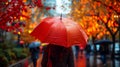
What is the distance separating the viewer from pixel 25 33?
4459cm

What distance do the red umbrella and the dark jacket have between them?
187 millimetres

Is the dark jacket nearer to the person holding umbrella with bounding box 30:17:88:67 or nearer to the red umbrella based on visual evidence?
the person holding umbrella with bounding box 30:17:88:67

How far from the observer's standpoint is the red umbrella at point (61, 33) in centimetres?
809

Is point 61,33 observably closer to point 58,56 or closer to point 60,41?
point 60,41

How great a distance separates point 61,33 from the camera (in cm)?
819

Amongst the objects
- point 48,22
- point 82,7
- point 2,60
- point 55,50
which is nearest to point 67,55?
point 55,50

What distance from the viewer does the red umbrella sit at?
809cm

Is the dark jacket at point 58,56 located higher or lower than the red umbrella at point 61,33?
lower

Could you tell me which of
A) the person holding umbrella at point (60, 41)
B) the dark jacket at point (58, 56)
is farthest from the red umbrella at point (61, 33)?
the dark jacket at point (58, 56)

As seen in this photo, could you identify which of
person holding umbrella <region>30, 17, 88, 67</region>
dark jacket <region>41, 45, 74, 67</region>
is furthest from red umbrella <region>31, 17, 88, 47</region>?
dark jacket <region>41, 45, 74, 67</region>

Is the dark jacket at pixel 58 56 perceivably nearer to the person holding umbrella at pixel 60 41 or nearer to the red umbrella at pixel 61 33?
the person holding umbrella at pixel 60 41

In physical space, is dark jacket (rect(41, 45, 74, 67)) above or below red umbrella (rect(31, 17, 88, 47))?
below

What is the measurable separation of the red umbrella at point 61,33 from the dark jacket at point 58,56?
187 millimetres

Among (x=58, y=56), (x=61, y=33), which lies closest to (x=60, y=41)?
(x=61, y=33)
